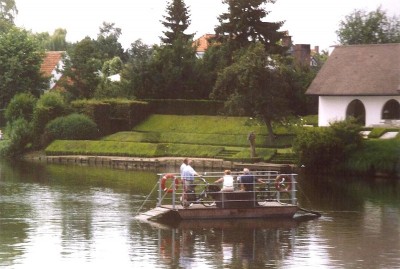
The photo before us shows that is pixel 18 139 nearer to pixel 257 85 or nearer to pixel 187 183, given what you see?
pixel 257 85

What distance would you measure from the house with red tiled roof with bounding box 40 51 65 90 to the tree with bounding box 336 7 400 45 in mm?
30872

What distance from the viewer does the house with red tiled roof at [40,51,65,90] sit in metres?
102

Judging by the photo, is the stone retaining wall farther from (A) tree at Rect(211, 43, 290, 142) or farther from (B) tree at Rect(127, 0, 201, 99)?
(B) tree at Rect(127, 0, 201, 99)

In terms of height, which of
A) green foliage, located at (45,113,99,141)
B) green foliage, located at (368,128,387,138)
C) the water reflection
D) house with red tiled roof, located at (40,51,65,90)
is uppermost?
house with red tiled roof, located at (40,51,65,90)

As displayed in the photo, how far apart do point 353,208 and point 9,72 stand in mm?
54968

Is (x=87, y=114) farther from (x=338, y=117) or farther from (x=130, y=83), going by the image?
(x=338, y=117)

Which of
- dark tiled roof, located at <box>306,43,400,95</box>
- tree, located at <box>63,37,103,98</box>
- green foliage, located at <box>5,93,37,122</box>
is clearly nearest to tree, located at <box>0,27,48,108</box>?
tree, located at <box>63,37,103,98</box>

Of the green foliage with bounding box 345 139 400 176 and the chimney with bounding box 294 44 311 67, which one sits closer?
the green foliage with bounding box 345 139 400 176

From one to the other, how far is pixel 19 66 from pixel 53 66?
40.5ft

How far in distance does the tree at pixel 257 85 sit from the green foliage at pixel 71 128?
44.8 ft

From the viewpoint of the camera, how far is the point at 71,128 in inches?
3120

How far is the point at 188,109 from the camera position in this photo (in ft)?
282

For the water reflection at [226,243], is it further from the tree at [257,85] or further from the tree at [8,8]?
the tree at [8,8]

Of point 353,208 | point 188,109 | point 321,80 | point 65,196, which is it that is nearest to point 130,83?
point 188,109
